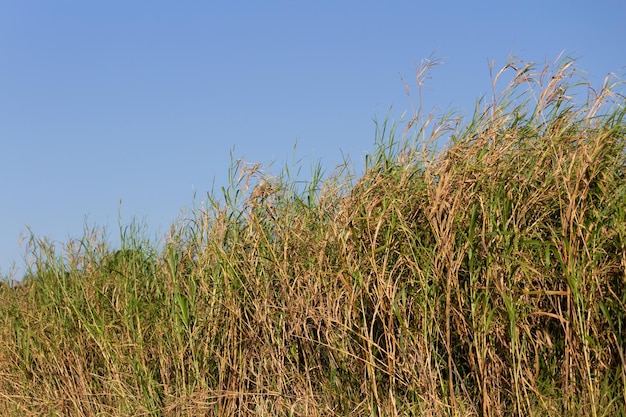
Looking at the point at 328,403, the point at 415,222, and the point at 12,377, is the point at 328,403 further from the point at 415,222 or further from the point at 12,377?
the point at 12,377

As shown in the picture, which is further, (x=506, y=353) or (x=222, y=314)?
(x=222, y=314)

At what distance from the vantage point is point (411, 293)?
386 centimetres

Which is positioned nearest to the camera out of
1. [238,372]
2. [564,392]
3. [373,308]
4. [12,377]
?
[564,392]

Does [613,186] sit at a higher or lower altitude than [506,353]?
higher

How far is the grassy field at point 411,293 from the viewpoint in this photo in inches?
140

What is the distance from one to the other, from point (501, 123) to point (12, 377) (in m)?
4.40

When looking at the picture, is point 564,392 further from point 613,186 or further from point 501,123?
point 501,123

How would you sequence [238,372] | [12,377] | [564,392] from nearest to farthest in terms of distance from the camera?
1. [564,392]
2. [238,372]
3. [12,377]

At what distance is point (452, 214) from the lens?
3.72m

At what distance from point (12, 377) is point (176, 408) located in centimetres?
219

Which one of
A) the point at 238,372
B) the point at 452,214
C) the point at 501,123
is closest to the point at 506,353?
the point at 452,214

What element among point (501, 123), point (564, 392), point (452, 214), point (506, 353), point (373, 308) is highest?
point (501, 123)

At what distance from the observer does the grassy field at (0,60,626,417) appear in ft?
11.7

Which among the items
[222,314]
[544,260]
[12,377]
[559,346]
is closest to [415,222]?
[544,260]
